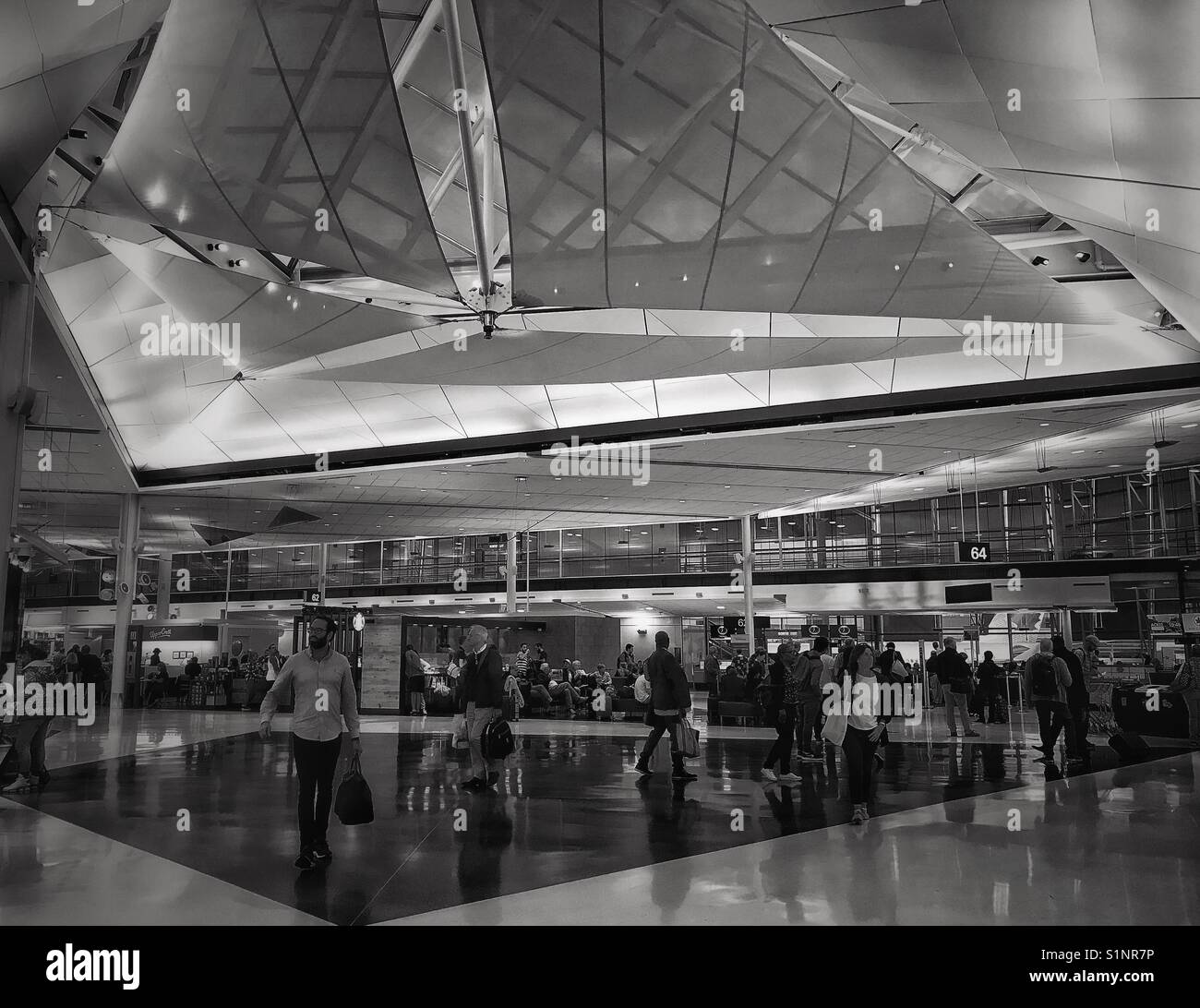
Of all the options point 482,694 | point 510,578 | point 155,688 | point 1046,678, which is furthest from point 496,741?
point 510,578

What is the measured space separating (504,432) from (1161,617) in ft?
65.8

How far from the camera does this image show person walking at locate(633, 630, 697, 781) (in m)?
9.91

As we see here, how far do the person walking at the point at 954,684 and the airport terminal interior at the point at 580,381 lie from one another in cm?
10

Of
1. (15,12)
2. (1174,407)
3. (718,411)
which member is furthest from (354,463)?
(1174,407)

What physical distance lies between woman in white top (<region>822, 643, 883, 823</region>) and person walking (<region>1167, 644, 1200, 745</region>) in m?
10.7

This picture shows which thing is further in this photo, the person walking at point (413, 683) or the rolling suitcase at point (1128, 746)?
the person walking at point (413, 683)

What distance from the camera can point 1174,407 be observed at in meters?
19.1

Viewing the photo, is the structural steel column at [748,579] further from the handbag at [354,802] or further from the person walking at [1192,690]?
the handbag at [354,802]

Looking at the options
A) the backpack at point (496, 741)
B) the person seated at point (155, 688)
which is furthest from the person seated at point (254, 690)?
the backpack at point (496, 741)

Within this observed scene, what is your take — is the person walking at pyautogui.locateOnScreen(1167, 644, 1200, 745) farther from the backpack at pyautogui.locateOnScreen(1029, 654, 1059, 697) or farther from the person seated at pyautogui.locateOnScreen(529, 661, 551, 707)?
the person seated at pyautogui.locateOnScreen(529, 661, 551, 707)

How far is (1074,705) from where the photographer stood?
12219mm

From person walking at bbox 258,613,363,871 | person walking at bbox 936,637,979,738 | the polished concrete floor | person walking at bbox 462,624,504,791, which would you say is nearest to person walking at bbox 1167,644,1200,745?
person walking at bbox 936,637,979,738

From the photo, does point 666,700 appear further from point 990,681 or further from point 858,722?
point 990,681

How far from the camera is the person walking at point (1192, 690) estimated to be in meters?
15.1
